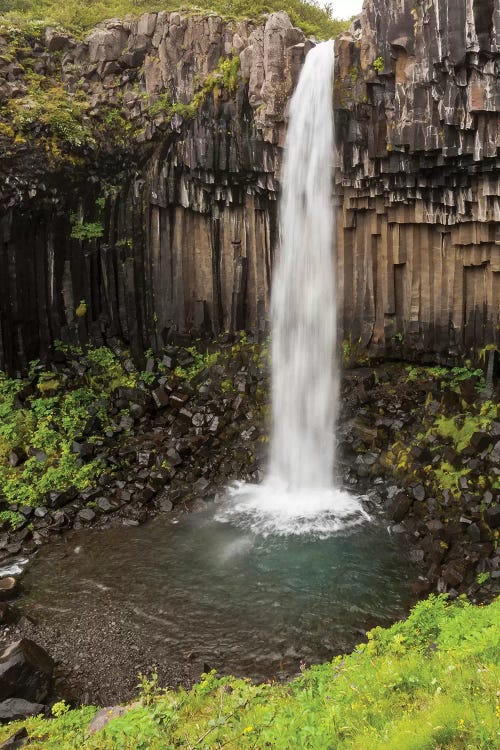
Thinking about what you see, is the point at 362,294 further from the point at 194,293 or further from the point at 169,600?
the point at 169,600

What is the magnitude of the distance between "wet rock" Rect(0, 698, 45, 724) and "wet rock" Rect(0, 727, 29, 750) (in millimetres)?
971

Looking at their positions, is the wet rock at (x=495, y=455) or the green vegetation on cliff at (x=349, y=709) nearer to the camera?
the green vegetation on cliff at (x=349, y=709)

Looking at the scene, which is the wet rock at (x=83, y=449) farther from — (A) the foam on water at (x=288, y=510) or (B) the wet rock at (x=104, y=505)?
(A) the foam on water at (x=288, y=510)

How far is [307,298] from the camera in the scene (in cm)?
1692

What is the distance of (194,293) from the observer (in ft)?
63.1

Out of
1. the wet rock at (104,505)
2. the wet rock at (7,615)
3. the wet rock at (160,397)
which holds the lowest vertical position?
the wet rock at (7,615)

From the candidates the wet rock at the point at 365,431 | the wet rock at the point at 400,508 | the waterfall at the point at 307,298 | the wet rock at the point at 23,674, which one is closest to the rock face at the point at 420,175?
the waterfall at the point at 307,298

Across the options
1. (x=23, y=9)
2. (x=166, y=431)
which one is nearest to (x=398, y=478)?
(x=166, y=431)

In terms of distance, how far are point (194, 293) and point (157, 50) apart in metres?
8.01

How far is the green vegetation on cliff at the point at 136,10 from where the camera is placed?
65.7 ft

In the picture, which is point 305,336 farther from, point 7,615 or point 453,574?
point 7,615

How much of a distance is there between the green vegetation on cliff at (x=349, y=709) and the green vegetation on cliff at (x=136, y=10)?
18.2 metres

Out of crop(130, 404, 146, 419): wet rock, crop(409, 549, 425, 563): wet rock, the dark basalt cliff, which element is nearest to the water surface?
crop(409, 549, 425, 563): wet rock

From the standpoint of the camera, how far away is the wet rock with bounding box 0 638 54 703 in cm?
813
